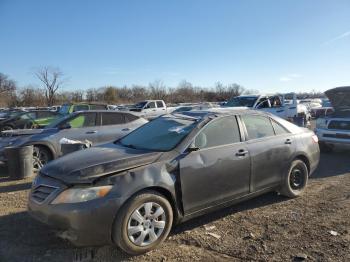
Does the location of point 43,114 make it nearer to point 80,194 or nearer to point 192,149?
point 192,149

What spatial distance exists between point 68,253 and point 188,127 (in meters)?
2.19

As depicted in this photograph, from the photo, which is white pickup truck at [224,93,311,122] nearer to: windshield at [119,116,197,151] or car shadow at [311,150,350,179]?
car shadow at [311,150,350,179]

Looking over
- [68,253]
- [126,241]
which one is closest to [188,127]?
[126,241]

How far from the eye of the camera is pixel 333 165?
29.1ft

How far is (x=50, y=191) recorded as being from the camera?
4.04 meters

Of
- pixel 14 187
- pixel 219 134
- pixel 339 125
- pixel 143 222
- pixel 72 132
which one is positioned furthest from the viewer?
pixel 339 125

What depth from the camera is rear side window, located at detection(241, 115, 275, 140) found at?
5546mm

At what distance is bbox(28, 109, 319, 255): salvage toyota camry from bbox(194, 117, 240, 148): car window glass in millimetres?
14

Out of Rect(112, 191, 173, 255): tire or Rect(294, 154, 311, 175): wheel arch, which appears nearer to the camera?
Rect(112, 191, 173, 255): tire

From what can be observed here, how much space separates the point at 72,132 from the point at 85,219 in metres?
5.67

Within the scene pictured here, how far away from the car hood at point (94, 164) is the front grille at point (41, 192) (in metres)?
0.14

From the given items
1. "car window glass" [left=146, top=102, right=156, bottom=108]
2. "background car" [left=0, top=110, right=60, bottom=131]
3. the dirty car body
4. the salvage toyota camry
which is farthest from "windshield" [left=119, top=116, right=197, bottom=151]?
"car window glass" [left=146, top=102, right=156, bottom=108]

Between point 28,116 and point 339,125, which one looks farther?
point 28,116

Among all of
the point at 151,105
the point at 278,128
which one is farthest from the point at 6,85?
the point at 278,128
